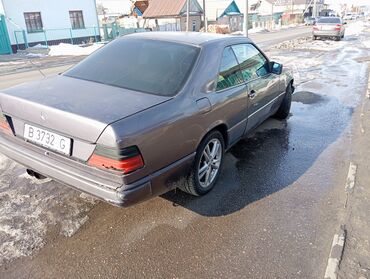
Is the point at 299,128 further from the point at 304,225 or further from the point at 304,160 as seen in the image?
the point at 304,225

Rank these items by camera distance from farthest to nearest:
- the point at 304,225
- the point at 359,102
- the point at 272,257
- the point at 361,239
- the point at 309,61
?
the point at 309,61 → the point at 359,102 → the point at 304,225 → the point at 361,239 → the point at 272,257

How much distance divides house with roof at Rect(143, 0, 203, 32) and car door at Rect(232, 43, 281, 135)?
1346 inches

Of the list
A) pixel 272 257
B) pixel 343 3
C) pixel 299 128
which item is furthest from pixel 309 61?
pixel 343 3

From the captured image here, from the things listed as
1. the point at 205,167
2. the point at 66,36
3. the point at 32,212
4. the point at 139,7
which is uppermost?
the point at 139,7

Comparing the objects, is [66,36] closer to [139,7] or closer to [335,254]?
[139,7]

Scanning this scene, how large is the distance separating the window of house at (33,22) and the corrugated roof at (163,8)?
18.9 m

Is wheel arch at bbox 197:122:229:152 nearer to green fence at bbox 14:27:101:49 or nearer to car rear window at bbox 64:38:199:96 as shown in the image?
car rear window at bbox 64:38:199:96

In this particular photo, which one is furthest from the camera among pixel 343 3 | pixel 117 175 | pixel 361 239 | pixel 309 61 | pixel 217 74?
pixel 343 3

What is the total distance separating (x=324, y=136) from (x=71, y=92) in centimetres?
404

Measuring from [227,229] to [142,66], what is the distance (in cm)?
176

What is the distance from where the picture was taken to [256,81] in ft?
13.8

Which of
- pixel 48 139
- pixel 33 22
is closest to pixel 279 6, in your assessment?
pixel 33 22

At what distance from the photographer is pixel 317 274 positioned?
2469 millimetres

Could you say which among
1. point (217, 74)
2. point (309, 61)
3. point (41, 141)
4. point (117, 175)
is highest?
point (217, 74)
